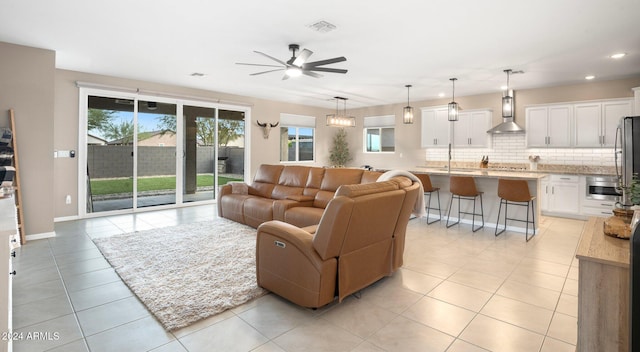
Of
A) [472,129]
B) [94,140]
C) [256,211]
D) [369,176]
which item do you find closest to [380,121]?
[472,129]

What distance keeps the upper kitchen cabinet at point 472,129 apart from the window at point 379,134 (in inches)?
77.5

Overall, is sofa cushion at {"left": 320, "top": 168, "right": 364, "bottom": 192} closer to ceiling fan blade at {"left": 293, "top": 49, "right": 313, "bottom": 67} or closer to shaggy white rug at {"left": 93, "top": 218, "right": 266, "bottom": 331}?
shaggy white rug at {"left": 93, "top": 218, "right": 266, "bottom": 331}

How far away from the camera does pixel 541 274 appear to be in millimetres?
3438

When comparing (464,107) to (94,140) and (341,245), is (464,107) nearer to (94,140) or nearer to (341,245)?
(341,245)

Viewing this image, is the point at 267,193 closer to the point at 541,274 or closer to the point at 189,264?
the point at 189,264

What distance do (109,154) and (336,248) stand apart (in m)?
5.75

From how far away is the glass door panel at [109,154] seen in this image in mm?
6102

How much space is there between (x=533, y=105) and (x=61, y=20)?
8.05 metres

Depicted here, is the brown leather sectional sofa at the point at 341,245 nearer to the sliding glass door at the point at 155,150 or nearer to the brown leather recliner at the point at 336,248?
the brown leather recliner at the point at 336,248

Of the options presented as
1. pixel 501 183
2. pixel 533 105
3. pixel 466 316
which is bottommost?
pixel 466 316

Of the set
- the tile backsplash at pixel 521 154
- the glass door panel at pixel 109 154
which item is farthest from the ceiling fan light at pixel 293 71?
the tile backsplash at pixel 521 154

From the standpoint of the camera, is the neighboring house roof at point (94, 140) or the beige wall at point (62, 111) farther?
the neighboring house roof at point (94, 140)

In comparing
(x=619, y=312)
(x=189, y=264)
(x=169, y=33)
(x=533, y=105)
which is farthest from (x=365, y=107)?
(x=619, y=312)

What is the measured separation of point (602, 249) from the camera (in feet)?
5.28
